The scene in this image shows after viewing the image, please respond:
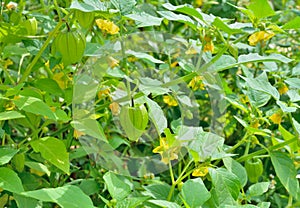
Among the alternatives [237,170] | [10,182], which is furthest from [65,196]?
[237,170]

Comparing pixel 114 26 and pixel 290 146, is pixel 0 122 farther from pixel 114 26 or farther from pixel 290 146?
pixel 290 146

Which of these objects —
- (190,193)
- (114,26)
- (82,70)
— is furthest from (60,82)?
(190,193)

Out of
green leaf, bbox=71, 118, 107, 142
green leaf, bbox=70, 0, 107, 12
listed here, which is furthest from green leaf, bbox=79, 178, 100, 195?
green leaf, bbox=70, 0, 107, 12

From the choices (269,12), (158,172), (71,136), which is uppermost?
(269,12)

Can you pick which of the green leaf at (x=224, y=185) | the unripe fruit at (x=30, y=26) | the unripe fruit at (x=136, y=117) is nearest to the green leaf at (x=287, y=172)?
the green leaf at (x=224, y=185)

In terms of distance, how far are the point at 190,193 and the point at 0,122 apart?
0.35 metres

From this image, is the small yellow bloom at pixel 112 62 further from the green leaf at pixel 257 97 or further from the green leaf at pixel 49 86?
the green leaf at pixel 257 97

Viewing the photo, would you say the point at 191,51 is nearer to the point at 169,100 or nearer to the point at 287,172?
the point at 169,100

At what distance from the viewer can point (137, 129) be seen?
0.80 metres

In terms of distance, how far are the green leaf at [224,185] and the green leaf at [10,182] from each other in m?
0.25

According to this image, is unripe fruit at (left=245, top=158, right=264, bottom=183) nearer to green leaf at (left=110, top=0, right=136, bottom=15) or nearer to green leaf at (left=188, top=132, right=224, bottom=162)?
green leaf at (left=188, top=132, right=224, bottom=162)

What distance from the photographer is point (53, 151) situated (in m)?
0.78

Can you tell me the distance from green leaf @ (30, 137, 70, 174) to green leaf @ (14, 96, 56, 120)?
87 mm

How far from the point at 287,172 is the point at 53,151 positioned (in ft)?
1.15
